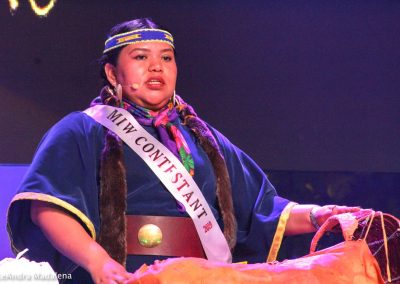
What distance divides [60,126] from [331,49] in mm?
1435

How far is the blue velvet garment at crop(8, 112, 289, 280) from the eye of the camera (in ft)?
6.49

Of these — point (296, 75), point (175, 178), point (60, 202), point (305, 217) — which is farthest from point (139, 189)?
point (296, 75)

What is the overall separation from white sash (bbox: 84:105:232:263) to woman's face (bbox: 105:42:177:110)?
0.10 m

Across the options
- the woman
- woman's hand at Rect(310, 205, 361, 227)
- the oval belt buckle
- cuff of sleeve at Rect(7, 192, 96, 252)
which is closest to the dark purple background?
the woman

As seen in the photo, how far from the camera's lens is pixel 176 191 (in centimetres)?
216

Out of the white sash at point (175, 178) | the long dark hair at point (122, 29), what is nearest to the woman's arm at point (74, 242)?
the white sash at point (175, 178)

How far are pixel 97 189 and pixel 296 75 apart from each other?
133cm

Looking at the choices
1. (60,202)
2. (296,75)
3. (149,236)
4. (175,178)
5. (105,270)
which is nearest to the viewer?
(105,270)

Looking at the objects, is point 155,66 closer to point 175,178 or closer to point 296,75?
point 175,178

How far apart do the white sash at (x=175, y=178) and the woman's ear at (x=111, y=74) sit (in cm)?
15

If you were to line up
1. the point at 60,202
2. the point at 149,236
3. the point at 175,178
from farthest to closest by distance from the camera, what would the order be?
→ 1. the point at 175,178
2. the point at 149,236
3. the point at 60,202

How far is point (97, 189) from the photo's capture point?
2066mm

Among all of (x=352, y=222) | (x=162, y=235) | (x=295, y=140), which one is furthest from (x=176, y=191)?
(x=295, y=140)

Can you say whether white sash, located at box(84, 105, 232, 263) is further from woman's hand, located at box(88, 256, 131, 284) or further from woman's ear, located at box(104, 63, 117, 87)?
woman's hand, located at box(88, 256, 131, 284)
